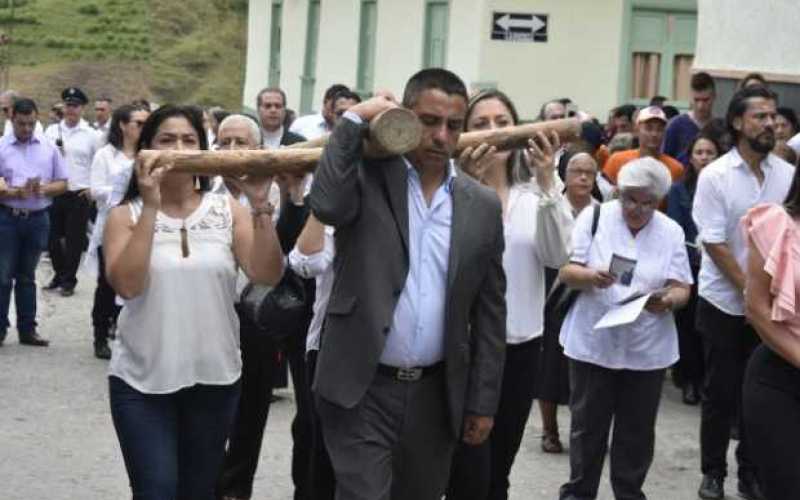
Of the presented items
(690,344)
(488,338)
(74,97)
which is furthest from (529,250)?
(74,97)

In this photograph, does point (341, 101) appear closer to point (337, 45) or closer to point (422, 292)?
point (422, 292)

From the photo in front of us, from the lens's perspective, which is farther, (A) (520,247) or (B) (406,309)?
(A) (520,247)

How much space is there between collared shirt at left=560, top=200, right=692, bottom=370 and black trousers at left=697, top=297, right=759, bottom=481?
0.94 meters

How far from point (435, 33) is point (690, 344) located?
1326 centimetres

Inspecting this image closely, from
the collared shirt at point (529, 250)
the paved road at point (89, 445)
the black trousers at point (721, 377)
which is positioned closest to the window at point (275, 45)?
the paved road at point (89, 445)

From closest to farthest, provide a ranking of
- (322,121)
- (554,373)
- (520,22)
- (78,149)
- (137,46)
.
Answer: (554,373) < (322,121) < (78,149) < (520,22) < (137,46)

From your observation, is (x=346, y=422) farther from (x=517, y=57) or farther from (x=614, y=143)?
(x=517, y=57)

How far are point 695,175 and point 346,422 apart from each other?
22.6ft

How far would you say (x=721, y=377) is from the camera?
9.91m

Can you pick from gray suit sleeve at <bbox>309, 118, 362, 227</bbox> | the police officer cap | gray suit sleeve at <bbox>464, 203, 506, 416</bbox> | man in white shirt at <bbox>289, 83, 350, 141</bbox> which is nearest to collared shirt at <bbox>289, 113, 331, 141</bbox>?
man in white shirt at <bbox>289, 83, 350, 141</bbox>

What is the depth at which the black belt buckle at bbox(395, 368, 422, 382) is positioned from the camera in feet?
21.3

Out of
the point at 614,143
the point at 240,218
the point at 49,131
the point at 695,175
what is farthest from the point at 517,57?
the point at 240,218

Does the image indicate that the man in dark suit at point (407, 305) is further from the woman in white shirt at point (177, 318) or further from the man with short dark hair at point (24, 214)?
the man with short dark hair at point (24, 214)

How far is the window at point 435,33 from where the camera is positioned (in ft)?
83.7
